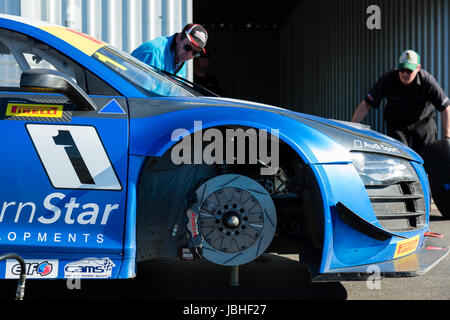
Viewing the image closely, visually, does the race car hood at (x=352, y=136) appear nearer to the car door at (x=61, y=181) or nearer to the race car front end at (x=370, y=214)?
the race car front end at (x=370, y=214)

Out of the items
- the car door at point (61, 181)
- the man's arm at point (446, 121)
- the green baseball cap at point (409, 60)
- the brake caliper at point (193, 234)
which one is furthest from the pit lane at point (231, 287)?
the green baseball cap at point (409, 60)

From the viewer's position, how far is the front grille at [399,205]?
2683 millimetres

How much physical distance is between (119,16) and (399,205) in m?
4.34

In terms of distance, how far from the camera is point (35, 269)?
2537 mm

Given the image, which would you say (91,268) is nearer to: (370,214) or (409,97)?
(370,214)

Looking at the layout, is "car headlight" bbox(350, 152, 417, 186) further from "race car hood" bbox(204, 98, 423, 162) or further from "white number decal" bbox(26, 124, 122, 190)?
"white number decal" bbox(26, 124, 122, 190)

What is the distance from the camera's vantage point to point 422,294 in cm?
312

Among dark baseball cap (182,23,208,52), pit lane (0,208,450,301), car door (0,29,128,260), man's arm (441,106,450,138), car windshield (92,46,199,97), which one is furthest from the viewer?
man's arm (441,106,450,138)

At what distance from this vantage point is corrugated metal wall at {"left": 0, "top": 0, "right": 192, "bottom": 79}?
6.04 m

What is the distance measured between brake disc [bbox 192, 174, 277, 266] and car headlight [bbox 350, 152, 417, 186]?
0.51m

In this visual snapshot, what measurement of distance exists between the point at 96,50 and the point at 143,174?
749 mm

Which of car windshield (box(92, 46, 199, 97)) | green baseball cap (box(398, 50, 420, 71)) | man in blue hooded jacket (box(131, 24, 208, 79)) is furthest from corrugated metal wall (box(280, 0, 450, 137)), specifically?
car windshield (box(92, 46, 199, 97))

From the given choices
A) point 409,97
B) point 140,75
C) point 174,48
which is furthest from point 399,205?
point 409,97

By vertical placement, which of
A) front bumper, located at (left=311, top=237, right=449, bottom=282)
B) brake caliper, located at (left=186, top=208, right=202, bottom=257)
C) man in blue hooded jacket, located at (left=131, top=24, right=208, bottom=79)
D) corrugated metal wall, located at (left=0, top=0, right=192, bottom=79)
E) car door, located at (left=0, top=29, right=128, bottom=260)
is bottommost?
front bumper, located at (left=311, top=237, right=449, bottom=282)
